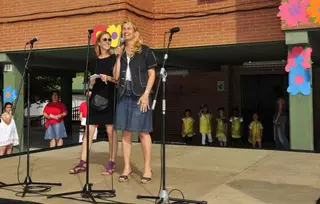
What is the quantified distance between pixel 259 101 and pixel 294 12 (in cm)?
727

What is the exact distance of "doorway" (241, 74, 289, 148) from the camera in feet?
48.0

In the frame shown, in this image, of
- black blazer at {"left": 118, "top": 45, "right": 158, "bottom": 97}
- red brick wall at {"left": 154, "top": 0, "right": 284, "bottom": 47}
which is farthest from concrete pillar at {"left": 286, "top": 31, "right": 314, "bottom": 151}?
black blazer at {"left": 118, "top": 45, "right": 158, "bottom": 97}

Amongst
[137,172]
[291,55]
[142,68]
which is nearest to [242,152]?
[291,55]

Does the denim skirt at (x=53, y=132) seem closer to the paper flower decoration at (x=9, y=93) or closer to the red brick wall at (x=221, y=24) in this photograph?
the paper flower decoration at (x=9, y=93)

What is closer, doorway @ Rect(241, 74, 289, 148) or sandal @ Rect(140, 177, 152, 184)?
sandal @ Rect(140, 177, 152, 184)

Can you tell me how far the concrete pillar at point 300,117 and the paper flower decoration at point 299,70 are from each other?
0.12m

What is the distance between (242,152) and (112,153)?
11.0 feet

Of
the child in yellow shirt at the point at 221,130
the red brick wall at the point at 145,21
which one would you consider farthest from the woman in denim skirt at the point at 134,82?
the child in yellow shirt at the point at 221,130

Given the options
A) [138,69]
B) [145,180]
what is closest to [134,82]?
[138,69]

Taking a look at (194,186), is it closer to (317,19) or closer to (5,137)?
(317,19)

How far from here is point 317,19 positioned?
25.1 ft

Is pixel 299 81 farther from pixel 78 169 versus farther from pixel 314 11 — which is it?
pixel 78 169

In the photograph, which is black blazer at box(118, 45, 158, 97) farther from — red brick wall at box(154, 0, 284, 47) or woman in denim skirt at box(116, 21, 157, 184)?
red brick wall at box(154, 0, 284, 47)

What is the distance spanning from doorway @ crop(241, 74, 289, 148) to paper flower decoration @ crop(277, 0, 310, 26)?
6848 millimetres
